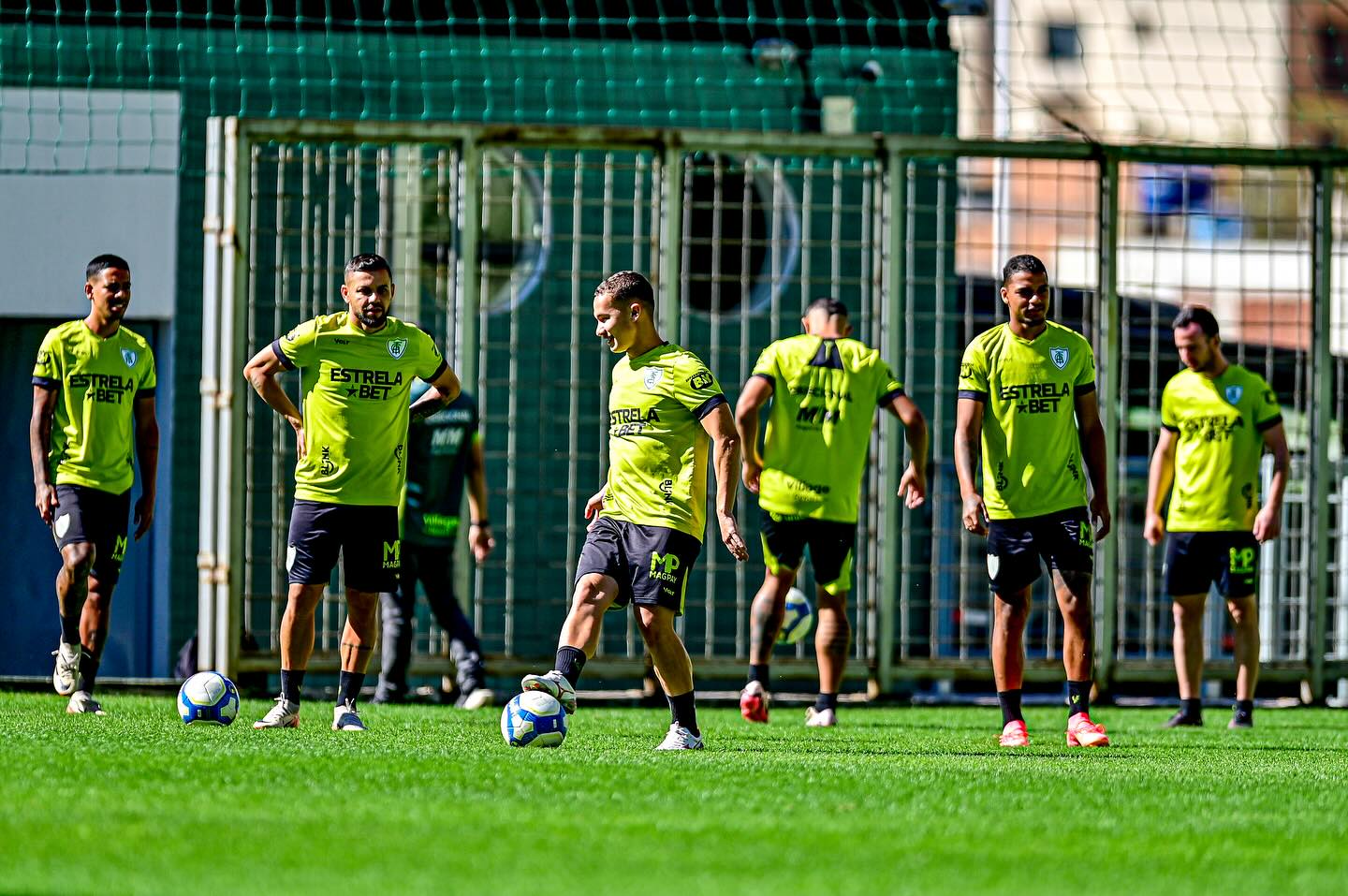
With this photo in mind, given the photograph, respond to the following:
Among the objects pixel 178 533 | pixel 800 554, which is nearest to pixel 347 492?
pixel 800 554

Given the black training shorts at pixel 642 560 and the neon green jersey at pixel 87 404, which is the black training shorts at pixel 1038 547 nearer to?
the black training shorts at pixel 642 560

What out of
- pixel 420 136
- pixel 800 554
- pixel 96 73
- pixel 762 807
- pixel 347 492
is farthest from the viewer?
pixel 96 73

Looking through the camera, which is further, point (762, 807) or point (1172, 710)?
point (1172, 710)

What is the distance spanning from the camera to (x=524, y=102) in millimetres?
13594

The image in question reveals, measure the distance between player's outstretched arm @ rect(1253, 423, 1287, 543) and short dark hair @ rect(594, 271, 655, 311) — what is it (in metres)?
4.25

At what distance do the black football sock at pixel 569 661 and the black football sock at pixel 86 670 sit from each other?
2.97 m

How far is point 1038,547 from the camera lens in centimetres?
847

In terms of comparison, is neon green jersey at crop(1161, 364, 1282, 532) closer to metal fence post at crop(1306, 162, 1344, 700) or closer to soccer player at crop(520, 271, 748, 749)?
metal fence post at crop(1306, 162, 1344, 700)

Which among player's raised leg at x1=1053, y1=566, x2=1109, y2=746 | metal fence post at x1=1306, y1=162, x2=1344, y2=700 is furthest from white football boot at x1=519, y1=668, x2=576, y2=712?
metal fence post at x1=1306, y1=162, x2=1344, y2=700

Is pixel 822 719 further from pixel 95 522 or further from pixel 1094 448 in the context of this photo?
pixel 95 522

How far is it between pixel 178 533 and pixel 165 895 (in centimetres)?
953

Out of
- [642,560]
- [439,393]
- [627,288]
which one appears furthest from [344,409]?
[642,560]

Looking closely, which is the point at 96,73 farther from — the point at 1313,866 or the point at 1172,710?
the point at 1313,866

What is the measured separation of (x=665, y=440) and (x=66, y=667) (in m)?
3.54
